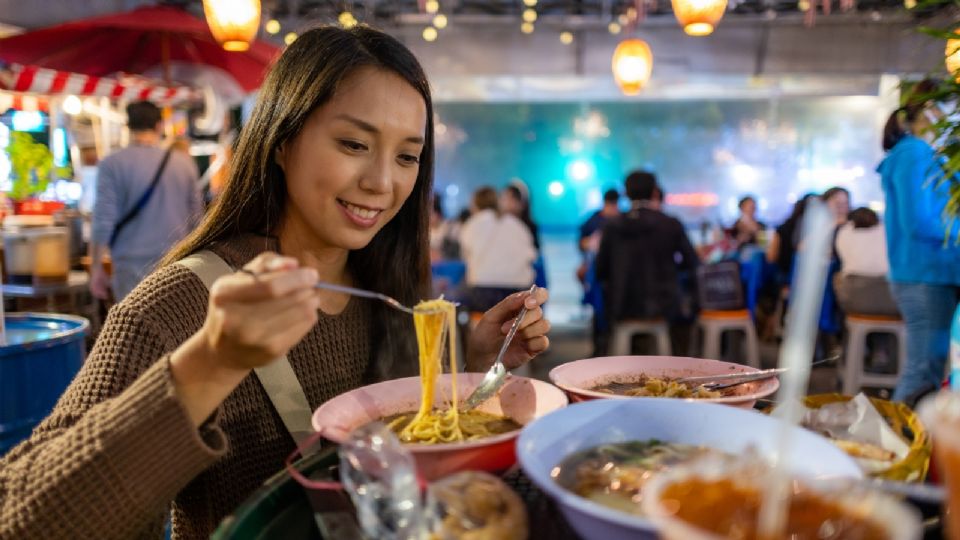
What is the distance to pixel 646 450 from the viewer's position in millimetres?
1247

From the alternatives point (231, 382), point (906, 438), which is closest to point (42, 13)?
point (231, 382)

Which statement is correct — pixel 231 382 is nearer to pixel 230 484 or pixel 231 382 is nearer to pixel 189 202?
pixel 230 484

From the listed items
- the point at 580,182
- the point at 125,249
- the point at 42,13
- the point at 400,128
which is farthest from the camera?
the point at 580,182

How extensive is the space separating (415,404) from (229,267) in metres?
0.57

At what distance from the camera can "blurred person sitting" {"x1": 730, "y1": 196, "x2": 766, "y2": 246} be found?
820 centimetres

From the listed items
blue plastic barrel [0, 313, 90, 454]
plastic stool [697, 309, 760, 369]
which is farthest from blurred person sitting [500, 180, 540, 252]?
blue plastic barrel [0, 313, 90, 454]

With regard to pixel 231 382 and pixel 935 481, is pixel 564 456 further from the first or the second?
pixel 935 481

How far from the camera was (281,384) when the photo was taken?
166 cm

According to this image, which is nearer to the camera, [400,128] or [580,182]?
[400,128]

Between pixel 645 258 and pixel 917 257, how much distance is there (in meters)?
2.19

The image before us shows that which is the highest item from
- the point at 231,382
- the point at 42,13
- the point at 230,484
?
the point at 42,13

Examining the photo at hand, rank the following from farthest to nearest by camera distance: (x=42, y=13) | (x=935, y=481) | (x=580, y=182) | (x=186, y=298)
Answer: (x=580, y=182) < (x=42, y=13) < (x=186, y=298) < (x=935, y=481)

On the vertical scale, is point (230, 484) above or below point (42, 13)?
below

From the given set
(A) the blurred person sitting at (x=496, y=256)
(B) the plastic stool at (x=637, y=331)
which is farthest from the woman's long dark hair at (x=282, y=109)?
(A) the blurred person sitting at (x=496, y=256)
